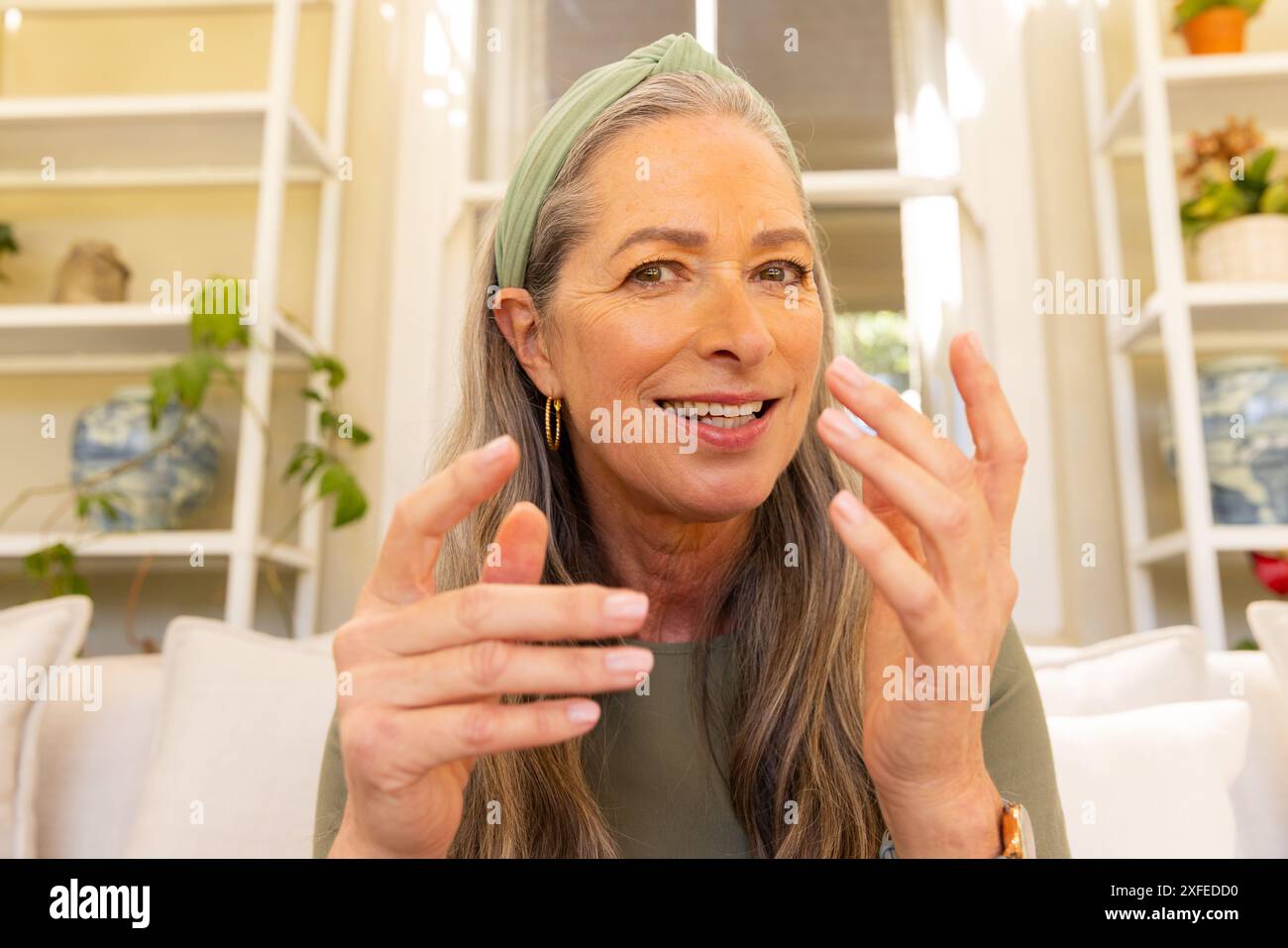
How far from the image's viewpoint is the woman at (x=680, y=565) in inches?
22.8

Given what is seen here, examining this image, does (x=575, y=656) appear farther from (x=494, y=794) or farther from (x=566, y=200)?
(x=566, y=200)

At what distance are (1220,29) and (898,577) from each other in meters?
1.70

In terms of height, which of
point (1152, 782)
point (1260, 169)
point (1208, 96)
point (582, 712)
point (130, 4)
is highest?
point (130, 4)

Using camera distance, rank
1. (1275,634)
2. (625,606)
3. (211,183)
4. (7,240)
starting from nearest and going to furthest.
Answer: (625,606) < (1275,634) < (7,240) < (211,183)

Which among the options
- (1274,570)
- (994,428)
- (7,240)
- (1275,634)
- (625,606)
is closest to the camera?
(625,606)

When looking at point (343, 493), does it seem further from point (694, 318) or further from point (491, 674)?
point (491, 674)

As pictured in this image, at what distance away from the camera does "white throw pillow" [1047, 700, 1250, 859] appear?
100cm

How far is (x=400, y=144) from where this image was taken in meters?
2.14

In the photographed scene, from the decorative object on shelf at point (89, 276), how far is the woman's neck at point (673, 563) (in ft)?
4.35

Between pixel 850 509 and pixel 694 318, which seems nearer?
pixel 850 509

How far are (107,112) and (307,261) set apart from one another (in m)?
0.42

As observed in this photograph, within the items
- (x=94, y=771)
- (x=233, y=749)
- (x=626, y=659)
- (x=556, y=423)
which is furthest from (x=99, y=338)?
(x=626, y=659)

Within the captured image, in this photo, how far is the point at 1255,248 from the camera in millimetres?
1729
